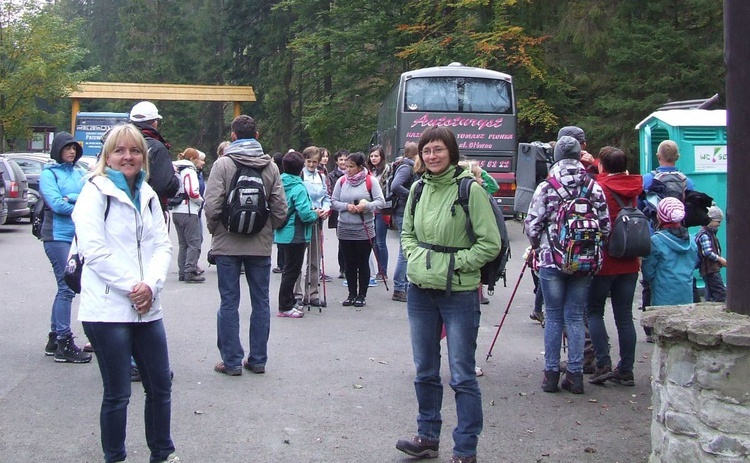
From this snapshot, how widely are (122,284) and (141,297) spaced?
0.38 ft

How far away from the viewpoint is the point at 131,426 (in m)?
5.76

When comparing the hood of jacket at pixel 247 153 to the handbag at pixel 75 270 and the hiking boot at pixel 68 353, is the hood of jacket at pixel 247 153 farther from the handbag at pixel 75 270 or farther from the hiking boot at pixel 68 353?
the handbag at pixel 75 270

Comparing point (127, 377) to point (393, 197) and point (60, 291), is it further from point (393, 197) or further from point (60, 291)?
point (393, 197)

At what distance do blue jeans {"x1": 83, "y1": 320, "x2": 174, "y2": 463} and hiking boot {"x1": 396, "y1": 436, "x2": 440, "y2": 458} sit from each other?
1.33 metres

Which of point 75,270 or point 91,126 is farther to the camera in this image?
point 91,126

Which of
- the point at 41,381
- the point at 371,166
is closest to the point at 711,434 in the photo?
the point at 41,381

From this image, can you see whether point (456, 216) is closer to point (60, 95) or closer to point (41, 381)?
point (41, 381)

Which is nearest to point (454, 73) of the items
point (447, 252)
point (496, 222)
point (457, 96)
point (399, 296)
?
point (457, 96)

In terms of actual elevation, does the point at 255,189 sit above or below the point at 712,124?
below

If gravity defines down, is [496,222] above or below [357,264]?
above

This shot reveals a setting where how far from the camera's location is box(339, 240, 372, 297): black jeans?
10.5m

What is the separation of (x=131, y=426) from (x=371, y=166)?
8.16 m

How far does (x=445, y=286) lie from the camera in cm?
497

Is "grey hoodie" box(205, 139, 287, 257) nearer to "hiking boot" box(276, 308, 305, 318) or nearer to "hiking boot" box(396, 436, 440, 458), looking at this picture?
"hiking boot" box(396, 436, 440, 458)
